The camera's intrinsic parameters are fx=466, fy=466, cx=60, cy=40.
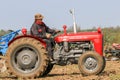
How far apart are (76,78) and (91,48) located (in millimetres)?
1460

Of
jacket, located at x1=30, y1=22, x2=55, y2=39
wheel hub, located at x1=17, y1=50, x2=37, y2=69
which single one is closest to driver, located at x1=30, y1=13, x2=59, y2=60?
jacket, located at x1=30, y1=22, x2=55, y2=39

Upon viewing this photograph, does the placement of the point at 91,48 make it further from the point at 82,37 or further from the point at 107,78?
the point at 107,78

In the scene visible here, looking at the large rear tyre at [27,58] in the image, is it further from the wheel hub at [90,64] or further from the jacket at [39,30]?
the wheel hub at [90,64]

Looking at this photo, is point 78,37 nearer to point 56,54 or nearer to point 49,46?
point 56,54

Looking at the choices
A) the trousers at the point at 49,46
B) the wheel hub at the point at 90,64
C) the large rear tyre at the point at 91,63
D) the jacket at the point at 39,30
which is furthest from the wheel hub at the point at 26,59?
the wheel hub at the point at 90,64

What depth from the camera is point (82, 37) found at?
13156 mm

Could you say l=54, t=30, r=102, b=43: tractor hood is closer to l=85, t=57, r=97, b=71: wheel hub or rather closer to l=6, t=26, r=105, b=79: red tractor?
l=6, t=26, r=105, b=79: red tractor

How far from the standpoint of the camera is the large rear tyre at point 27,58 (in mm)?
12484

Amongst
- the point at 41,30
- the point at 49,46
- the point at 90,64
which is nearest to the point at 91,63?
the point at 90,64

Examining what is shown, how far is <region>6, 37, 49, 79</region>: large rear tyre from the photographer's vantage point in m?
12.5

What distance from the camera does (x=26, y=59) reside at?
1278 cm

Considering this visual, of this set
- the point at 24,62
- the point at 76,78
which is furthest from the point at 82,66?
the point at 24,62

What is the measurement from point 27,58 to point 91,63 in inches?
69.1

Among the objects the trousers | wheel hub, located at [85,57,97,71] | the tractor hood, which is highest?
the tractor hood
